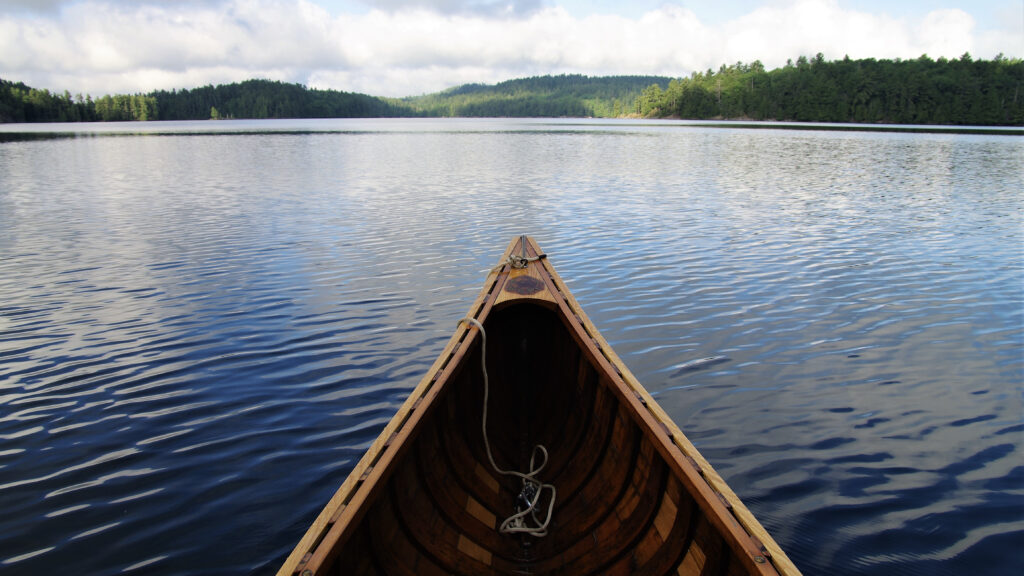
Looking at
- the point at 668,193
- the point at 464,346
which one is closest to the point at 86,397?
the point at 464,346

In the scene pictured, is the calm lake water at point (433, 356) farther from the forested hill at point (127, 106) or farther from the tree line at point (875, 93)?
the forested hill at point (127, 106)

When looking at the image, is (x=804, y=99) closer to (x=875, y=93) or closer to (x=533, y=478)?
(x=875, y=93)

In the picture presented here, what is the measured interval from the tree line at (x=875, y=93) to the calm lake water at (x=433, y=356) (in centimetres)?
13228

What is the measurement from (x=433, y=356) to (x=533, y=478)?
→ 3464 millimetres

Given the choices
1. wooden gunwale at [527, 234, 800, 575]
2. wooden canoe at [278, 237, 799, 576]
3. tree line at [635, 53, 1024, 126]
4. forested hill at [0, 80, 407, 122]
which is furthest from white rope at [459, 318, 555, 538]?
forested hill at [0, 80, 407, 122]

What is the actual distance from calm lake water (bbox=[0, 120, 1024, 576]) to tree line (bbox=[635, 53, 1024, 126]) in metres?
132

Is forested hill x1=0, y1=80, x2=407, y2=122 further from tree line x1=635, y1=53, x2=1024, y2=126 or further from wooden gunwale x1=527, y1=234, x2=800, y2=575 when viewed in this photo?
wooden gunwale x1=527, y1=234, x2=800, y2=575

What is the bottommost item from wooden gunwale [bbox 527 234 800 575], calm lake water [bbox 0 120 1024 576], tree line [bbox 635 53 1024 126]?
calm lake water [bbox 0 120 1024 576]

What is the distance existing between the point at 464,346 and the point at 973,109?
155403mm

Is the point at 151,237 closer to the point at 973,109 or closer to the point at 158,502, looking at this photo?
the point at 158,502

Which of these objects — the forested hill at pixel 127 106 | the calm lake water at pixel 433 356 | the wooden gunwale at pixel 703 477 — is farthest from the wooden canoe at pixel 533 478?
the forested hill at pixel 127 106

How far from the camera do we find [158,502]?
16.2 ft

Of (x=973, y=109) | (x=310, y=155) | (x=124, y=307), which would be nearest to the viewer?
(x=124, y=307)

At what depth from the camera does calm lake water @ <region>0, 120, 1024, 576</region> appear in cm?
477
